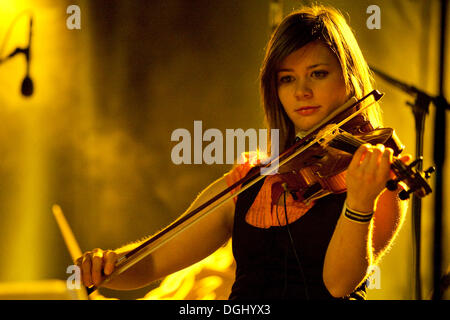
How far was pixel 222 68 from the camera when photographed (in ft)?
6.77

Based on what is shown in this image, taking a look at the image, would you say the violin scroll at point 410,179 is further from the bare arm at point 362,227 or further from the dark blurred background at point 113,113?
the dark blurred background at point 113,113

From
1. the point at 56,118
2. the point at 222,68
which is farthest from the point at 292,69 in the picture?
the point at 56,118

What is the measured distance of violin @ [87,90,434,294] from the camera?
1.07 m

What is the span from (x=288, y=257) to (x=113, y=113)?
1.15m

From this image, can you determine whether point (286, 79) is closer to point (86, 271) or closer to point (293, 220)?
point (293, 220)

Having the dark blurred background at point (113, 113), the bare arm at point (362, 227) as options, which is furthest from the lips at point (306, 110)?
the dark blurred background at point (113, 113)

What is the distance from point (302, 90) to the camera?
118 centimetres

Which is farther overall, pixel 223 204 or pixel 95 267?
pixel 223 204

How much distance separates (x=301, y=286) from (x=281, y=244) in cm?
9

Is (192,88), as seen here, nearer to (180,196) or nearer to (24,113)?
(180,196)

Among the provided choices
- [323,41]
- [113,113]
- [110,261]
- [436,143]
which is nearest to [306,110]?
[323,41]

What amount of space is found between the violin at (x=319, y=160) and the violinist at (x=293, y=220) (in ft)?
0.09

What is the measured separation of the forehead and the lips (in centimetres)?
9
